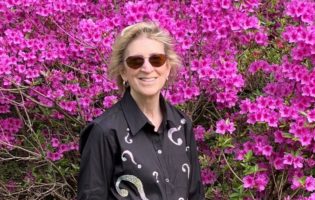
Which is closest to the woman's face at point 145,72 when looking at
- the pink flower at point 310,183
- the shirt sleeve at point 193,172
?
the shirt sleeve at point 193,172

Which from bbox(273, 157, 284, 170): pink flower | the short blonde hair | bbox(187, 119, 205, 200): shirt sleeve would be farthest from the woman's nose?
bbox(273, 157, 284, 170): pink flower

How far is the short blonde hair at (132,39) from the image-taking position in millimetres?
2361

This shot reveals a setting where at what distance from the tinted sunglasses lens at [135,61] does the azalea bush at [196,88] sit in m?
0.99

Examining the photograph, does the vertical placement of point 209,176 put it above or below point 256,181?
below

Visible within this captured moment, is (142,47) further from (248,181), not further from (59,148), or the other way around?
(59,148)

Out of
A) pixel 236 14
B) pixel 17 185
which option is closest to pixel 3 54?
pixel 17 185

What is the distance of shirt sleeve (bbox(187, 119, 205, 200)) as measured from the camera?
260 cm

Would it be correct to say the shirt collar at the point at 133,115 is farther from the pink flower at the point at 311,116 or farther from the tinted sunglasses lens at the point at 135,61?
the pink flower at the point at 311,116

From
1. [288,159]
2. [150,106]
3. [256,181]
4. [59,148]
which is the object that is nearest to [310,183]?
[288,159]

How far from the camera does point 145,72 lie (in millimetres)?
2328

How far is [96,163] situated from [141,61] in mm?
441

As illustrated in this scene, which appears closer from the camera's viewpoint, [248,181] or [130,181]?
[130,181]

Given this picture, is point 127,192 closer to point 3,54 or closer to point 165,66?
point 165,66

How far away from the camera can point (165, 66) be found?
2.43 meters
